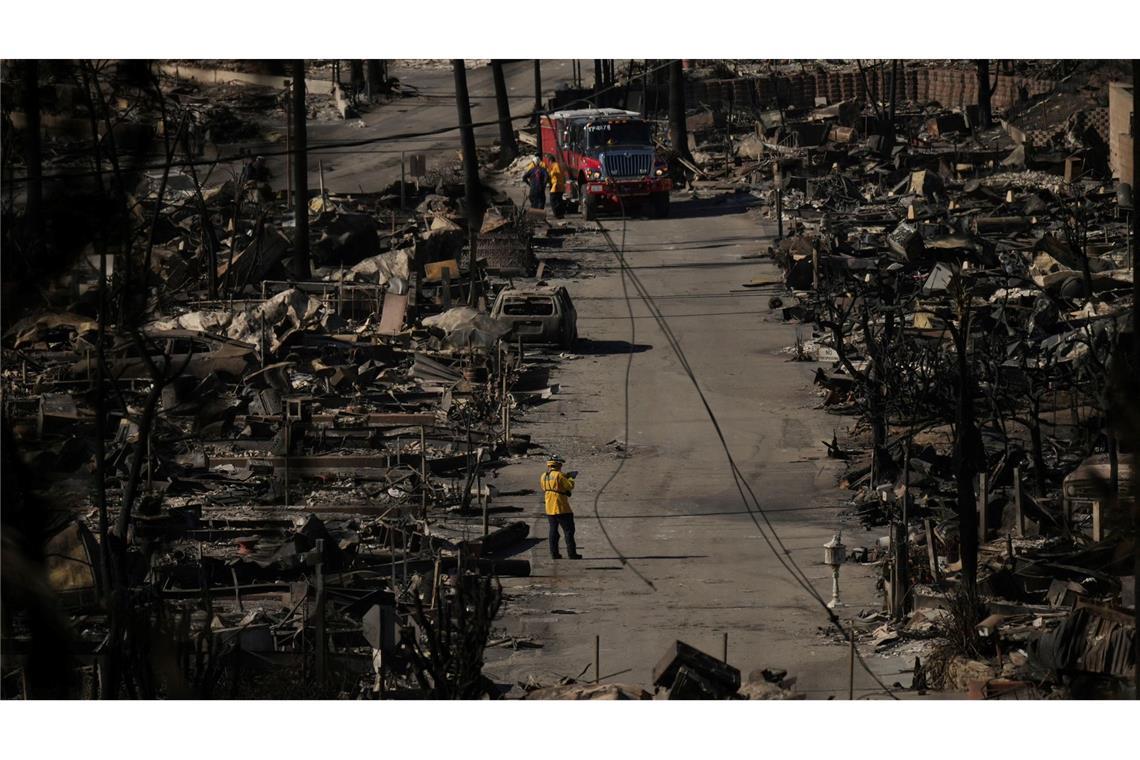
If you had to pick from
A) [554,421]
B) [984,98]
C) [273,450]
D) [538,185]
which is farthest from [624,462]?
[984,98]

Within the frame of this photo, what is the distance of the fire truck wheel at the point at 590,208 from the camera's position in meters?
41.3

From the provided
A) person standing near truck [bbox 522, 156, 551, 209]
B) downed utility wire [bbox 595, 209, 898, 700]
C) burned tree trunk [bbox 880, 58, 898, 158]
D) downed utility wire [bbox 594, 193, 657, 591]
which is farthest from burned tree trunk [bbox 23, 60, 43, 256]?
burned tree trunk [bbox 880, 58, 898, 158]

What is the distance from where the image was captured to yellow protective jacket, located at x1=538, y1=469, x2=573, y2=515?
19.3 m

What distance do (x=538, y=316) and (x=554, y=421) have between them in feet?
13.4

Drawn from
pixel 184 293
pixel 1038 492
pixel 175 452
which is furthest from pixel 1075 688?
pixel 184 293

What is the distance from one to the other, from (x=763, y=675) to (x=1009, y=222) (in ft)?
76.3

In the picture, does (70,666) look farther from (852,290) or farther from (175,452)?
(852,290)

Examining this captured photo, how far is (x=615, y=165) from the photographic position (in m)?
40.8

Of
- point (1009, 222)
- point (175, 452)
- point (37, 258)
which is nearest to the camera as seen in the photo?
point (37, 258)

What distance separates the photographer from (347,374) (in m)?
26.9

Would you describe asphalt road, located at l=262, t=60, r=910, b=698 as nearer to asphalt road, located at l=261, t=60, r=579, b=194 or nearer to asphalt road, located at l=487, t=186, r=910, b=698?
asphalt road, located at l=487, t=186, r=910, b=698

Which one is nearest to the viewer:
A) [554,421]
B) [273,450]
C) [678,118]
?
[273,450]

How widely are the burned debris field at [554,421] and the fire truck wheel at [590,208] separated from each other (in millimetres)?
147

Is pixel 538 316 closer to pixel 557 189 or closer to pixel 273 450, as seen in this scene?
pixel 273 450
